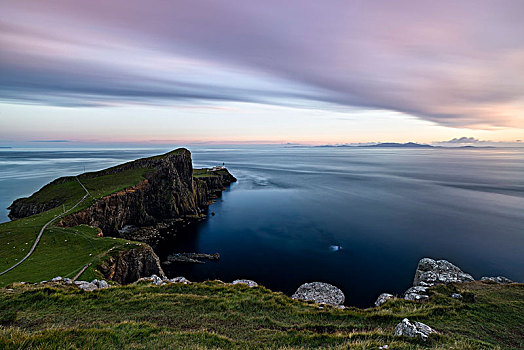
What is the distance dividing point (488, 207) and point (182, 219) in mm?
99853

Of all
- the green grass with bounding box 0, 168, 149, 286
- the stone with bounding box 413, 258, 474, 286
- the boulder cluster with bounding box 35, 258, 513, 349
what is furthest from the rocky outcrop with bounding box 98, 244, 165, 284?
the stone with bounding box 413, 258, 474, 286

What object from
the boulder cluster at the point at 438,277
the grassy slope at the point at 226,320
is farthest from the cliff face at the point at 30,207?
the boulder cluster at the point at 438,277

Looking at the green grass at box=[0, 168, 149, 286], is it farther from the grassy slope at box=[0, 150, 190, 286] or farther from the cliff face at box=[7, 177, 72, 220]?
the cliff face at box=[7, 177, 72, 220]

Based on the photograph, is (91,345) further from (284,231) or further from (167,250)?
(284,231)

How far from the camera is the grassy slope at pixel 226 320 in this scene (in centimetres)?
1085

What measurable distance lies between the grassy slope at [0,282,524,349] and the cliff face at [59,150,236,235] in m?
32.1

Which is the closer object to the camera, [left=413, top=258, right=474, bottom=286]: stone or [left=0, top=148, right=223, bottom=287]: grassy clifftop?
[left=0, top=148, right=223, bottom=287]: grassy clifftop

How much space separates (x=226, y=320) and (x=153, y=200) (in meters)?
57.3

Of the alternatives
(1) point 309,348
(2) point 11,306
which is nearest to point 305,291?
(1) point 309,348

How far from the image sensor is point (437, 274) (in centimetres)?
2900

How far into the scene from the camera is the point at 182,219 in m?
64.0

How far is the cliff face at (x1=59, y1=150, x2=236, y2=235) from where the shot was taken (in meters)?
48.4

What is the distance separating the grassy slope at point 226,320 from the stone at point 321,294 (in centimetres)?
995

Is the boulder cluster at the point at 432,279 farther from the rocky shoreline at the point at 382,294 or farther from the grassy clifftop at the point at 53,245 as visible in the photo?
the grassy clifftop at the point at 53,245
